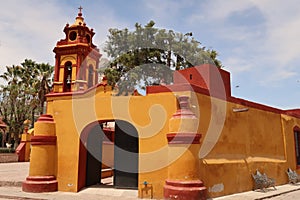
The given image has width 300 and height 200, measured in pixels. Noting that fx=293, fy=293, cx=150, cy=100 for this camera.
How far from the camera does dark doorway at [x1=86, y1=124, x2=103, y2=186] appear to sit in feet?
37.1

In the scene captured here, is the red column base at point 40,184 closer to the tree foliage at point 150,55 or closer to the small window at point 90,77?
the small window at point 90,77

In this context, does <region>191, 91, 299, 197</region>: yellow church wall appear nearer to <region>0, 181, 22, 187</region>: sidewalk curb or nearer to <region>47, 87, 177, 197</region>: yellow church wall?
<region>47, 87, 177, 197</region>: yellow church wall

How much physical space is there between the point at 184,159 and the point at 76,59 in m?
8.43

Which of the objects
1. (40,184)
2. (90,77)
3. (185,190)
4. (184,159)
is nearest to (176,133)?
(184,159)

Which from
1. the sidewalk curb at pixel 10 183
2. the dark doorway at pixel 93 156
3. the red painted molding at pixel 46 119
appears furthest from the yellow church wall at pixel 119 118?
the sidewalk curb at pixel 10 183

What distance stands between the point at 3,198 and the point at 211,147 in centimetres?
701

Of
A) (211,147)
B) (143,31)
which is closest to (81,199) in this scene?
(211,147)

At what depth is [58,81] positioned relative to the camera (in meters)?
14.1

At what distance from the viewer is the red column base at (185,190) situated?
27.4 ft

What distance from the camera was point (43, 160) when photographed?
10.4 metres

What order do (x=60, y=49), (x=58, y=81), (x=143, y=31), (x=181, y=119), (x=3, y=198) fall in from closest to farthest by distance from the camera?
(x=181, y=119) → (x=3, y=198) → (x=58, y=81) → (x=60, y=49) → (x=143, y=31)

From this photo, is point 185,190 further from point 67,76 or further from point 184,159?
point 67,76

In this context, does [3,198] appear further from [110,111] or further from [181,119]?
[181,119]

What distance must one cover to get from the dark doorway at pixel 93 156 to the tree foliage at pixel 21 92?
1627 centimetres
